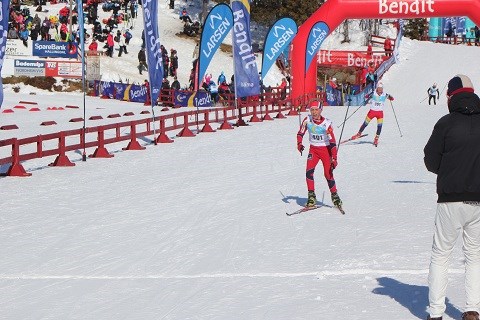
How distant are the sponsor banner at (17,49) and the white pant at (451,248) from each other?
3386 cm

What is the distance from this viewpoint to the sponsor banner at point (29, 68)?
123 ft

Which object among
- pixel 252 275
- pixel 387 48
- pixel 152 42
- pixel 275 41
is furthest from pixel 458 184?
pixel 387 48

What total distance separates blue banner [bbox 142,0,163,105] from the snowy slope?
1.88 metres

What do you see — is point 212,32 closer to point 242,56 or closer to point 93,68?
point 242,56

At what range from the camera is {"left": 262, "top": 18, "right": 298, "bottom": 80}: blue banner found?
28.8 metres

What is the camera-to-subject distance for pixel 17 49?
38.4 m

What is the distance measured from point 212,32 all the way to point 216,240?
45.7ft

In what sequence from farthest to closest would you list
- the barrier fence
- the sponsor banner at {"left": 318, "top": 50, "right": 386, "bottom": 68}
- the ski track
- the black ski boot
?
the sponsor banner at {"left": 318, "top": 50, "right": 386, "bottom": 68}, the barrier fence, the black ski boot, the ski track

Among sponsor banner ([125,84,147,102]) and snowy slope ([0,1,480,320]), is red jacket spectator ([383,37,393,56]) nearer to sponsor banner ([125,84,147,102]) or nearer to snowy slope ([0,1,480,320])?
sponsor banner ([125,84,147,102])

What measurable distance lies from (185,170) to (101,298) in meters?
9.84

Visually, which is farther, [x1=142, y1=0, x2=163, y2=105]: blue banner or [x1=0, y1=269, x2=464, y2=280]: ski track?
[x1=142, y1=0, x2=163, y2=105]: blue banner

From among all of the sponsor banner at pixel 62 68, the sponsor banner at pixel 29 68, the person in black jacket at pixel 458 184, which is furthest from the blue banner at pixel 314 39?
the person in black jacket at pixel 458 184

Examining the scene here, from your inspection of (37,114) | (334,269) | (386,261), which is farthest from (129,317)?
(37,114)

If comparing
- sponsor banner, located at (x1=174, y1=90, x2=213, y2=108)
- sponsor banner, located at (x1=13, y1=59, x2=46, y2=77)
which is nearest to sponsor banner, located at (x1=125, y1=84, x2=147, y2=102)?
sponsor banner, located at (x1=174, y1=90, x2=213, y2=108)
